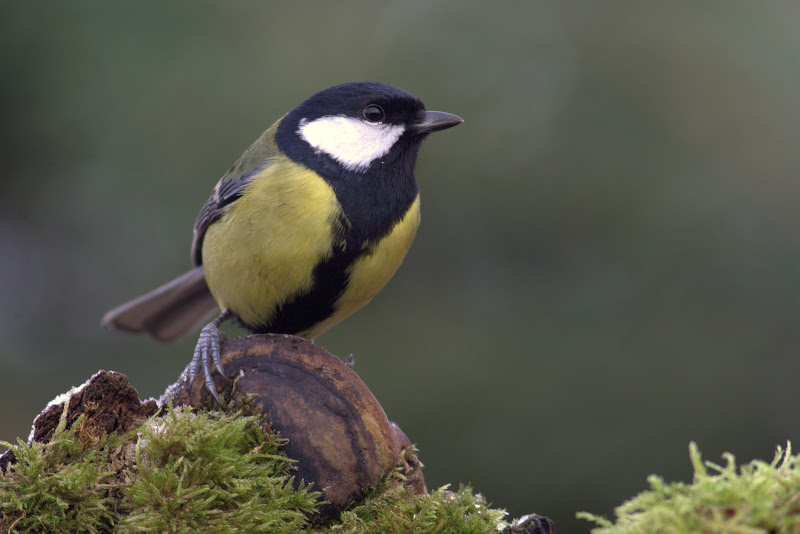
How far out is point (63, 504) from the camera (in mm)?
1598

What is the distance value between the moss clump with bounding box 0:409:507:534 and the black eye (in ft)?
4.43

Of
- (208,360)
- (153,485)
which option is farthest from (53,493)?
(208,360)

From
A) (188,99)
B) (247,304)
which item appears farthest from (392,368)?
(188,99)

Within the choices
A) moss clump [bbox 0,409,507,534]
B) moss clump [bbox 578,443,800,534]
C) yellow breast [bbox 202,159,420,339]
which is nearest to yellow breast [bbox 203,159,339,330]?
yellow breast [bbox 202,159,420,339]

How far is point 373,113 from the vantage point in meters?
2.80

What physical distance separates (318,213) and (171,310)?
1.32m

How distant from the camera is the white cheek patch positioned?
8.78ft

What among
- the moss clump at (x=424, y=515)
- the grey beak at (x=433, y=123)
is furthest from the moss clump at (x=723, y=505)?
the grey beak at (x=433, y=123)

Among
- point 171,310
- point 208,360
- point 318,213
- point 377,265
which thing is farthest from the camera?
point 171,310

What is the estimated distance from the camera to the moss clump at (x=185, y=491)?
1.59m

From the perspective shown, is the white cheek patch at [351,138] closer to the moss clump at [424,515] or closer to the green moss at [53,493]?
the moss clump at [424,515]

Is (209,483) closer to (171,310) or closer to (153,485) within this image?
(153,485)

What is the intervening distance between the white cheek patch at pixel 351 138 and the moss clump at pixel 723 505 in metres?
1.72

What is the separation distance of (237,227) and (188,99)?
169cm
